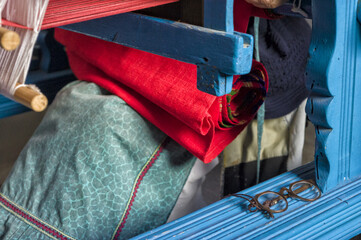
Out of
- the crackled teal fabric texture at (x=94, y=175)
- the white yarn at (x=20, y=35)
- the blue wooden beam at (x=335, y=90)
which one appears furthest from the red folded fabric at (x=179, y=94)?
the white yarn at (x=20, y=35)

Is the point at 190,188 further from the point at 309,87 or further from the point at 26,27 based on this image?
the point at 26,27

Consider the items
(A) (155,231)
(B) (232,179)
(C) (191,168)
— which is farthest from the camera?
(B) (232,179)

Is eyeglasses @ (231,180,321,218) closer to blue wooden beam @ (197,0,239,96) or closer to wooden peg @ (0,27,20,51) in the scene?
blue wooden beam @ (197,0,239,96)

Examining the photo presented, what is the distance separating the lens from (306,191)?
854 millimetres

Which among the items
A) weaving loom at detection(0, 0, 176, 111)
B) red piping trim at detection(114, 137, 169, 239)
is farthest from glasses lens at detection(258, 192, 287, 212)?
weaving loom at detection(0, 0, 176, 111)

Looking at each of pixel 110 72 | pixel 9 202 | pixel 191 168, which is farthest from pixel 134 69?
pixel 9 202

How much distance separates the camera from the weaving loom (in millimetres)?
582

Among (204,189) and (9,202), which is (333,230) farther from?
(9,202)

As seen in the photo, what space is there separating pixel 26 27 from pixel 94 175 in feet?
1.14

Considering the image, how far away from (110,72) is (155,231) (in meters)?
0.37

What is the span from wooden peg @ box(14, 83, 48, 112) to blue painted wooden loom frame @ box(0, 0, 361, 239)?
261mm

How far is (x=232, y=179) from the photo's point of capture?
1.17 meters

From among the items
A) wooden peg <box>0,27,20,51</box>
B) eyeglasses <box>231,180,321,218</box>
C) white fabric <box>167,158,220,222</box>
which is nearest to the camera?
wooden peg <box>0,27,20,51</box>

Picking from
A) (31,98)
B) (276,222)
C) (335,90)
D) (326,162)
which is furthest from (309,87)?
(31,98)
